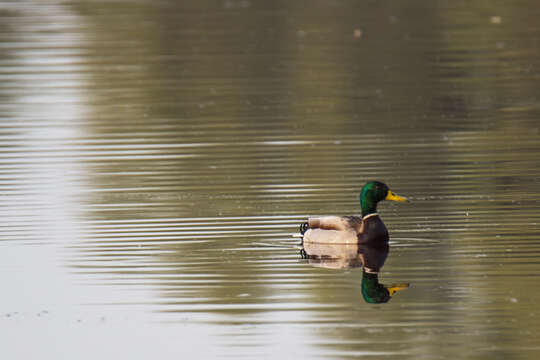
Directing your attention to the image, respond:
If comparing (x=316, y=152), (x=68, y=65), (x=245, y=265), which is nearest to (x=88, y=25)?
(x=68, y=65)

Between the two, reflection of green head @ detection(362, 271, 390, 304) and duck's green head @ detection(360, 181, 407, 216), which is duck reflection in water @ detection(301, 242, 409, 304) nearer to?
reflection of green head @ detection(362, 271, 390, 304)

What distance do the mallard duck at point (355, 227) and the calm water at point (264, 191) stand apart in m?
0.23

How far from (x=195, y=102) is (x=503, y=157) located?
8.75 m

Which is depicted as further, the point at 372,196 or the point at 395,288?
the point at 372,196

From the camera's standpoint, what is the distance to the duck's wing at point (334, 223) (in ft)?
44.0

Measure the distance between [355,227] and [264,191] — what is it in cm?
291

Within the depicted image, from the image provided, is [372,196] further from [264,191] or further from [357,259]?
[264,191]

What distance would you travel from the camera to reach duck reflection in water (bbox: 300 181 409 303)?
12945 mm

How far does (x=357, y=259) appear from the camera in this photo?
13.0 meters

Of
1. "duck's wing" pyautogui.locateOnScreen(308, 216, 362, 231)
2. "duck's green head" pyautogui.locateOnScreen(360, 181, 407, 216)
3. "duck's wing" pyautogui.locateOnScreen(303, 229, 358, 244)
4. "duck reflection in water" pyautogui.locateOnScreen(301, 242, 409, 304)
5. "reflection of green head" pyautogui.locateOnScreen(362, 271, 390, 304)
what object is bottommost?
"reflection of green head" pyautogui.locateOnScreen(362, 271, 390, 304)

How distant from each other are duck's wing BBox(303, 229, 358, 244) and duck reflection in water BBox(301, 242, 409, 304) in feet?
0.13

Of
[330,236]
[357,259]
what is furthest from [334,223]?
[357,259]

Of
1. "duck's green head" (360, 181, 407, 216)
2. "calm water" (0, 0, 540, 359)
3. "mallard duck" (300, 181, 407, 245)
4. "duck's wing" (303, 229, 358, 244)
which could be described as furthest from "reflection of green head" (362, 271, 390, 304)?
"duck's green head" (360, 181, 407, 216)

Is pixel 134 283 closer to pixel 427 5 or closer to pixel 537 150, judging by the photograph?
pixel 537 150
